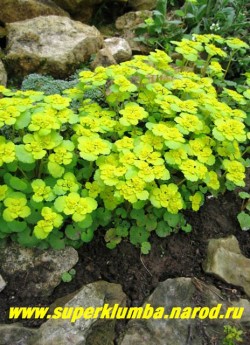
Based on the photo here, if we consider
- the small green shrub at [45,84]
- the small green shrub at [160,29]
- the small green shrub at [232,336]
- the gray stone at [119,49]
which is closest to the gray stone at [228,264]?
the small green shrub at [232,336]

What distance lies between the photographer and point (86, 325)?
236 cm

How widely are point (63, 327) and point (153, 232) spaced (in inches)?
39.0

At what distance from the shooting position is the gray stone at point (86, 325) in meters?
2.28

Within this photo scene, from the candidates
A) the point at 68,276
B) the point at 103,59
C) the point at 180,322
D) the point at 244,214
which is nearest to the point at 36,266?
the point at 68,276

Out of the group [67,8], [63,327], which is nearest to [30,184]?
[63,327]

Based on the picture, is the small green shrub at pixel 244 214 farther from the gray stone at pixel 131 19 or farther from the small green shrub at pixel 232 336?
the gray stone at pixel 131 19

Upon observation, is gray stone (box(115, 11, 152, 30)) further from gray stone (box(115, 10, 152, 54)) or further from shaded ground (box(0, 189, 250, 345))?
shaded ground (box(0, 189, 250, 345))

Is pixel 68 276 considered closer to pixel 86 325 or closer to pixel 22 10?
pixel 86 325

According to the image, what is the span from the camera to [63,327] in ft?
7.64

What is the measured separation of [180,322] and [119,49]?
9.71 ft

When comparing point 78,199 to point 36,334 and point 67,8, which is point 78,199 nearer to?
point 36,334

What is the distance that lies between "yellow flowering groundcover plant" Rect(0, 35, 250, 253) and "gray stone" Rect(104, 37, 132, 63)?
1.28 m

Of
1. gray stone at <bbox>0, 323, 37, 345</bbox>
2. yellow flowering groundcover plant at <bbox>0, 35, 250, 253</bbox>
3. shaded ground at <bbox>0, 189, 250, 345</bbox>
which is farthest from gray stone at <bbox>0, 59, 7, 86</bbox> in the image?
gray stone at <bbox>0, 323, 37, 345</bbox>

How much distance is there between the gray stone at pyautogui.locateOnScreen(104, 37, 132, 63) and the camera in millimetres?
4305
